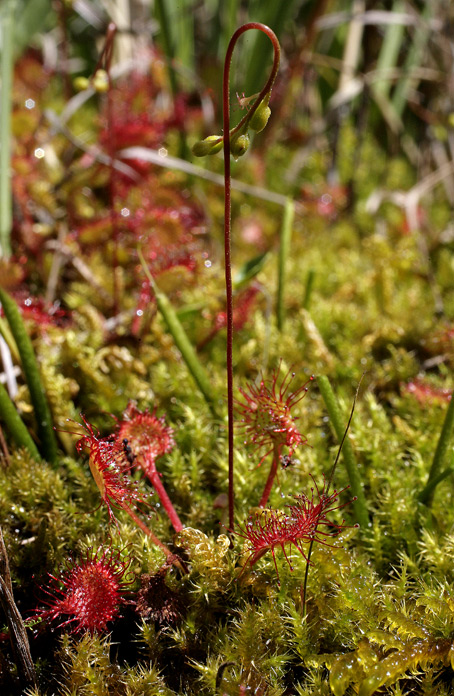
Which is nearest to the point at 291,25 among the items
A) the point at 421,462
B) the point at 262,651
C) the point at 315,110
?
the point at 315,110

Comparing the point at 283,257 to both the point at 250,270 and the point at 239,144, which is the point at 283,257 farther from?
the point at 239,144

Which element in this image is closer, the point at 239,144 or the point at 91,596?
the point at 239,144

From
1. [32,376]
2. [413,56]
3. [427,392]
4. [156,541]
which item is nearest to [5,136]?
[32,376]

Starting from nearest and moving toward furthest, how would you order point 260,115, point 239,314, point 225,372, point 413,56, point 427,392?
point 260,115
point 427,392
point 225,372
point 239,314
point 413,56

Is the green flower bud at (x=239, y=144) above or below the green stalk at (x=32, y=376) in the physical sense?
above

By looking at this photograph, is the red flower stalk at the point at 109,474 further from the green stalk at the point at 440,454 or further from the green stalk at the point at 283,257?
the green stalk at the point at 283,257

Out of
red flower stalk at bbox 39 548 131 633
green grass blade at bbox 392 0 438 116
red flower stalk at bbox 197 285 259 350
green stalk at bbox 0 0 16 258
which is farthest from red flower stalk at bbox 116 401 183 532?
green grass blade at bbox 392 0 438 116

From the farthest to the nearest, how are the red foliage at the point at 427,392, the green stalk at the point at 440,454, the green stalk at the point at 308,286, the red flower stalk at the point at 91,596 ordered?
the green stalk at the point at 308,286 → the red foliage at the point at 427,392 → the green stalk at the point at 440,454 → the red flower stalk at the point at 91,596

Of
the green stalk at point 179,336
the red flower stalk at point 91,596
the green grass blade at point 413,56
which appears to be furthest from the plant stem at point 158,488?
the green grass blade at point 413,56
